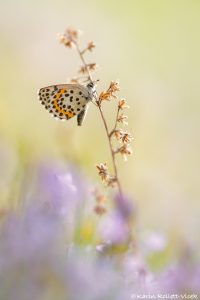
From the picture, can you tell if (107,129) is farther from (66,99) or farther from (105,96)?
(66,99)

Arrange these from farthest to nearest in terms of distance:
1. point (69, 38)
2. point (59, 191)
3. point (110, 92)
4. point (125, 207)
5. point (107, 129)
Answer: point (69, 38) < point (110, 92) < point (107, 129) < point (59, 191) < point (125, 207)

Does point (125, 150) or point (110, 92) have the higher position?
point (110, 92)

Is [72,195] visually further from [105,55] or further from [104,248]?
[105,55]

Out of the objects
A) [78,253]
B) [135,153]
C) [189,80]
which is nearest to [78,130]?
[135,153]

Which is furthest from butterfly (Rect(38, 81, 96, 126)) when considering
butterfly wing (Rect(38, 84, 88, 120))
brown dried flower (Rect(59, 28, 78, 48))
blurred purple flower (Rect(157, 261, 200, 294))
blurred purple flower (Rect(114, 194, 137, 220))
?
blurred purple flower (Rect(157, 261, 200, 294))

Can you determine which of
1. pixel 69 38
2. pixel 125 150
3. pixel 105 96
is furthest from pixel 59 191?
pixel 69 38

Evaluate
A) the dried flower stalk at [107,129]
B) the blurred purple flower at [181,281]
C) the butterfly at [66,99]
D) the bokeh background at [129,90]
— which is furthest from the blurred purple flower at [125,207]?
the butterfly at [66,99]

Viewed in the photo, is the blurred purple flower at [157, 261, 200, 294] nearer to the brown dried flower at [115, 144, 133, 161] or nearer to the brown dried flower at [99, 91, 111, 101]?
the brown dried flower at [115, 144, 133, 161]

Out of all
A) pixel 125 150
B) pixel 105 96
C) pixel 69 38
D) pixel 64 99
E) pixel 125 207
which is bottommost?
pixel 125 207
